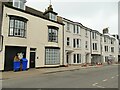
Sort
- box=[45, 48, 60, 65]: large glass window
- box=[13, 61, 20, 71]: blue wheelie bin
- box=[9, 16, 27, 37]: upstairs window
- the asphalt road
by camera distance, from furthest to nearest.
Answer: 1. box=[45, 48, 60, 65]: large glass window
2. box=[9, 16, 27, 37]: upstairs window
3. box=[13, 61, 20, 71]: blue wheelie bin
4. the asphalt road

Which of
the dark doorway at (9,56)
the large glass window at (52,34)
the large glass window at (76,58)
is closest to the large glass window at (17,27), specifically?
the dark doorway at (9,56)

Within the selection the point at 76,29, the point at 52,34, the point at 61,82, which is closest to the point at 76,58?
the point at 76,29

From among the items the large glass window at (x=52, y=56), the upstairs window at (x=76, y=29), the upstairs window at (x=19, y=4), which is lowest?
the large glass window at (x=52, y=56)

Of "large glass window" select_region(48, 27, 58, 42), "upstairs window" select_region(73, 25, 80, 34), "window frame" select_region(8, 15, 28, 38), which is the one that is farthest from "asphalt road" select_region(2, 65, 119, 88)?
"upstairs window" select_region(73, 25, 80, 34)

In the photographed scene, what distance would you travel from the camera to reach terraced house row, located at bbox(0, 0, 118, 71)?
21.0 meters

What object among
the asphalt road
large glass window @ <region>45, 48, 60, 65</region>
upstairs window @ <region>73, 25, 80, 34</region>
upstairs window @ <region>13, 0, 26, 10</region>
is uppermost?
upstairs window @ <region>13, 0, 26, 10</region>

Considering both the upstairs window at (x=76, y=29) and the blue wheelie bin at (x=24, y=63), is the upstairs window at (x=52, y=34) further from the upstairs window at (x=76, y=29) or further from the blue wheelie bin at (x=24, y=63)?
the upstairs window at (x=76, y=29)

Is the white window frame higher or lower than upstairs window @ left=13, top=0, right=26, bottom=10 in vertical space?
lower

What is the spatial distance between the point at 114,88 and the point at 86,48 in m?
31.7

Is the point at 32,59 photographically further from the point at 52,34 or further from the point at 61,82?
the point at 61,82

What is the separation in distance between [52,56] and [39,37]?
12.6 ft

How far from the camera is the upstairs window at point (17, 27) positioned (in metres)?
21.5

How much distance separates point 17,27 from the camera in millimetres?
22109

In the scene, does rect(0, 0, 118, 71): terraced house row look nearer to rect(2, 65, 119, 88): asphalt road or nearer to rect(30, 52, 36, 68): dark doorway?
rect(30, 52, 36, 68): dark doorway
